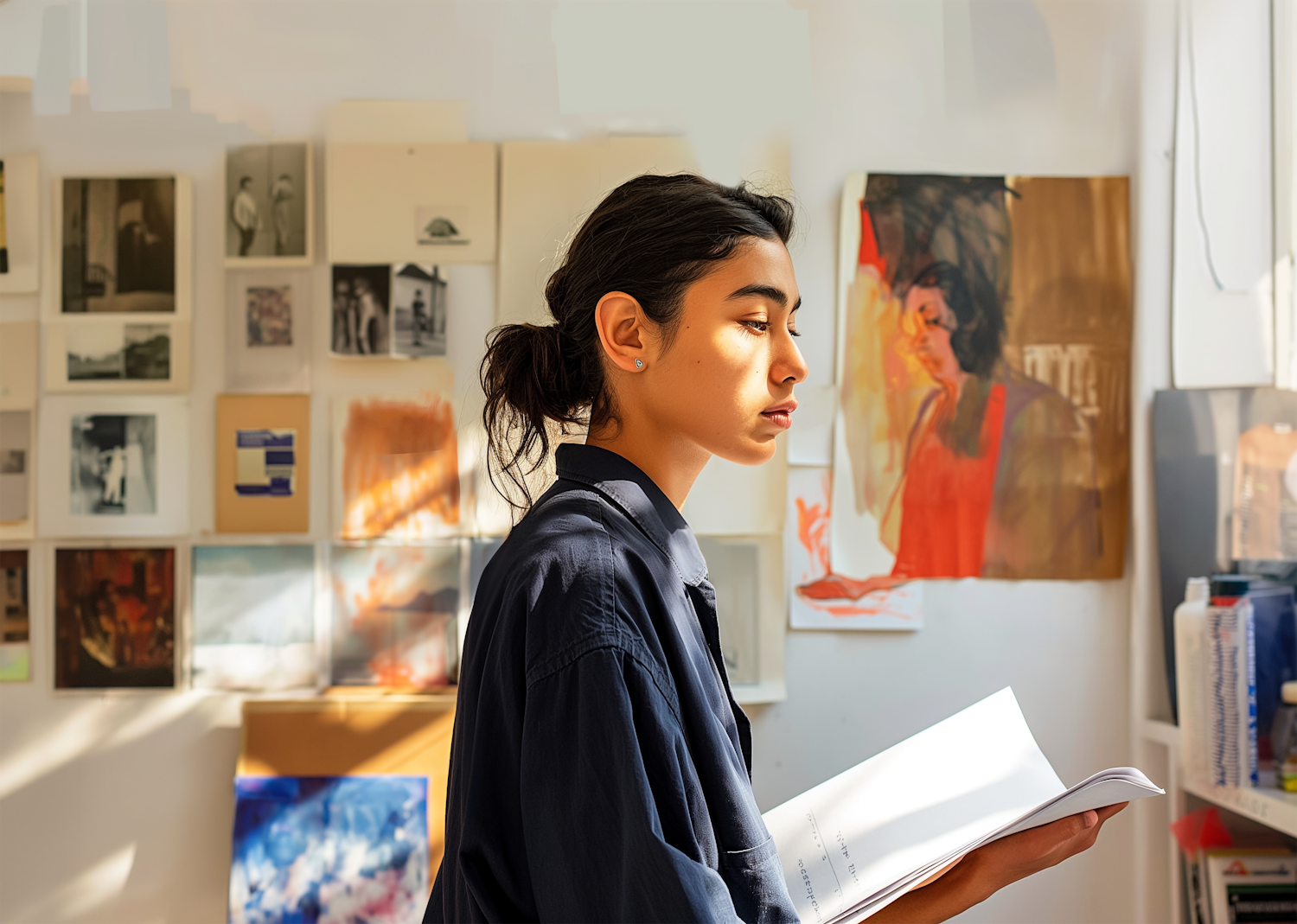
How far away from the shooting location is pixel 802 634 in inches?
66.1

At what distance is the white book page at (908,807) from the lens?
2.66 feet

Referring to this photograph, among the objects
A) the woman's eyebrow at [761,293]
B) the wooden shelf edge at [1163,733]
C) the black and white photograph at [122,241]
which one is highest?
the black and white photograph at [122,241]

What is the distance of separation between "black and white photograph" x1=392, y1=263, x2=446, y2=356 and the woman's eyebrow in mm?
1030

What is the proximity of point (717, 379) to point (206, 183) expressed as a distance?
1.39 meters

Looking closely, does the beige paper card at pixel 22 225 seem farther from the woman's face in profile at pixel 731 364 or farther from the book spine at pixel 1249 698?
the book spine at pixel 1249 698

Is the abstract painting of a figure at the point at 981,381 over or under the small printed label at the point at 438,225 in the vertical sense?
under

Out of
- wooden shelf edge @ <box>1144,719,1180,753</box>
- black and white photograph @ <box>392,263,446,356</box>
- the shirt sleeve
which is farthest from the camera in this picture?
black and white photograph @ <box>392,263,446,356</box>

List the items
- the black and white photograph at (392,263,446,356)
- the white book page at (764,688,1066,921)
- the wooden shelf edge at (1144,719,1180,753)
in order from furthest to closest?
the black and white photograph at (392,263,446,356) < the wooden shelf edge at (1144,719,1180,753) < the white book page at (764,688,1066,921)

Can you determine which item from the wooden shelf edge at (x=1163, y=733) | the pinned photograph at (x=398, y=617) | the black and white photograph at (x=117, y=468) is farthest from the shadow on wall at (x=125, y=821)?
the wooden shelf edge at (x=1163, y=733)

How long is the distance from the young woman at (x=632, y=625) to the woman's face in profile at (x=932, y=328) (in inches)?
34.1

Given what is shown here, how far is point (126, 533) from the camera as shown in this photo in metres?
1.69

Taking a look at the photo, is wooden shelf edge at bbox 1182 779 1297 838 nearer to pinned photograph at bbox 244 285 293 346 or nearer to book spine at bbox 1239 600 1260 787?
book spine at bbox 1239 600 1260 787

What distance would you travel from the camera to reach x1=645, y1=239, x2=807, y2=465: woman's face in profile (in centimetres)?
74

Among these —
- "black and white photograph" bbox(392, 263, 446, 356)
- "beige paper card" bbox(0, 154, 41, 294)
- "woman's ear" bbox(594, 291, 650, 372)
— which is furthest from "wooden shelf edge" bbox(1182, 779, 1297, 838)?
"beige paper card" bbox(0, 154, 41, 294)
